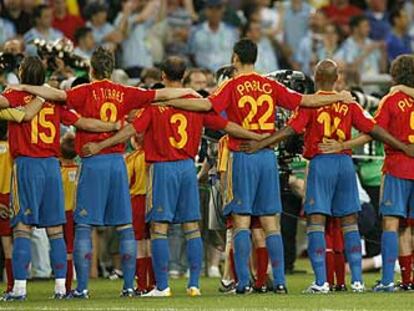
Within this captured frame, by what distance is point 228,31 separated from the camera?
24.4 meters

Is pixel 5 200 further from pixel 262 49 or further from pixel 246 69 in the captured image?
pixel 262 49

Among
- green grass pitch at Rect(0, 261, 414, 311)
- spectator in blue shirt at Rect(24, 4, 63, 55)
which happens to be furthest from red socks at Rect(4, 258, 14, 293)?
spectator in blue shirt at Rect(24, 4, 63, 55)

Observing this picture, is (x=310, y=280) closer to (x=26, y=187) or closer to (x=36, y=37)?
(x=26, y=187)

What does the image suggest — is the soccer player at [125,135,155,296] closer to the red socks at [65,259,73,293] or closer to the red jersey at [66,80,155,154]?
the red socks at [65,259,73,293]

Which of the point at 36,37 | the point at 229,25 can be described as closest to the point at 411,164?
the point at 36,37

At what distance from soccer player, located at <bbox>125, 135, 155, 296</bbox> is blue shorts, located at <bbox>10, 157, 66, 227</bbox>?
1.26 metres

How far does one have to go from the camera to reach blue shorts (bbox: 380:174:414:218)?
15805 mm

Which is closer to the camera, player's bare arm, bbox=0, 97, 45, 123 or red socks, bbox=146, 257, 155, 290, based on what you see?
player's bare arm, bbox=0, 97, 45, 123

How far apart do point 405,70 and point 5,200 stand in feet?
13.4

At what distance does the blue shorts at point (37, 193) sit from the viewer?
15.1 metres

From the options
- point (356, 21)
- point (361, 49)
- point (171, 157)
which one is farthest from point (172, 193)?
point (356, 21)

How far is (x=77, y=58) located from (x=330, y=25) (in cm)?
750

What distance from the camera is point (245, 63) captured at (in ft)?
50.8

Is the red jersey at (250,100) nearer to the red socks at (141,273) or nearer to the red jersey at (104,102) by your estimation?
the red jersey at (104,102)
